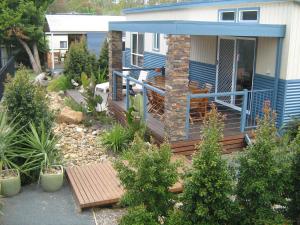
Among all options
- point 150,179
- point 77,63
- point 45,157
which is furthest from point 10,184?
point 77,63

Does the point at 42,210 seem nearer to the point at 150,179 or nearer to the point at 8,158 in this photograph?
the point at 8,158

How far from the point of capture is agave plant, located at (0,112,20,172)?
6793 mm

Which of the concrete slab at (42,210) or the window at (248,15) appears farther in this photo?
the window at (248,15)

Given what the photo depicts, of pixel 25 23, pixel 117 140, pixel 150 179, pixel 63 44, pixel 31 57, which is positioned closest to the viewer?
pixel 150 179

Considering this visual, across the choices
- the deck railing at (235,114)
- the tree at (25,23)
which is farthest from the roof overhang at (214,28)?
the tree at (25,23)

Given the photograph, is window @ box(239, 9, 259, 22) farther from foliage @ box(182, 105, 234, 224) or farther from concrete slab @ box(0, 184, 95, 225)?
concrete slab @ box(0, 184, 95, 225)

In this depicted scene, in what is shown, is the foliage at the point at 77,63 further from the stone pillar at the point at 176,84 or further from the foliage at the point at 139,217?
the foliage at the point at 139,217

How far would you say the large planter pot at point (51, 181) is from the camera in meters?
6.74

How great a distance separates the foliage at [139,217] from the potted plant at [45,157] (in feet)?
8.50

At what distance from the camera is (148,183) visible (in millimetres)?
4594

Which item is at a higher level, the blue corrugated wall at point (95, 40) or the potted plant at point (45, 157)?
the blue corrugated wall at point (95, 40)

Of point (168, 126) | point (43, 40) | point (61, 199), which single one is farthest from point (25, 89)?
point (43, 40)

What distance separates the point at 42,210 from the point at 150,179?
8.07 feet

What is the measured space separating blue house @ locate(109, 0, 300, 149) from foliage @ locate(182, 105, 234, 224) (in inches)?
141
